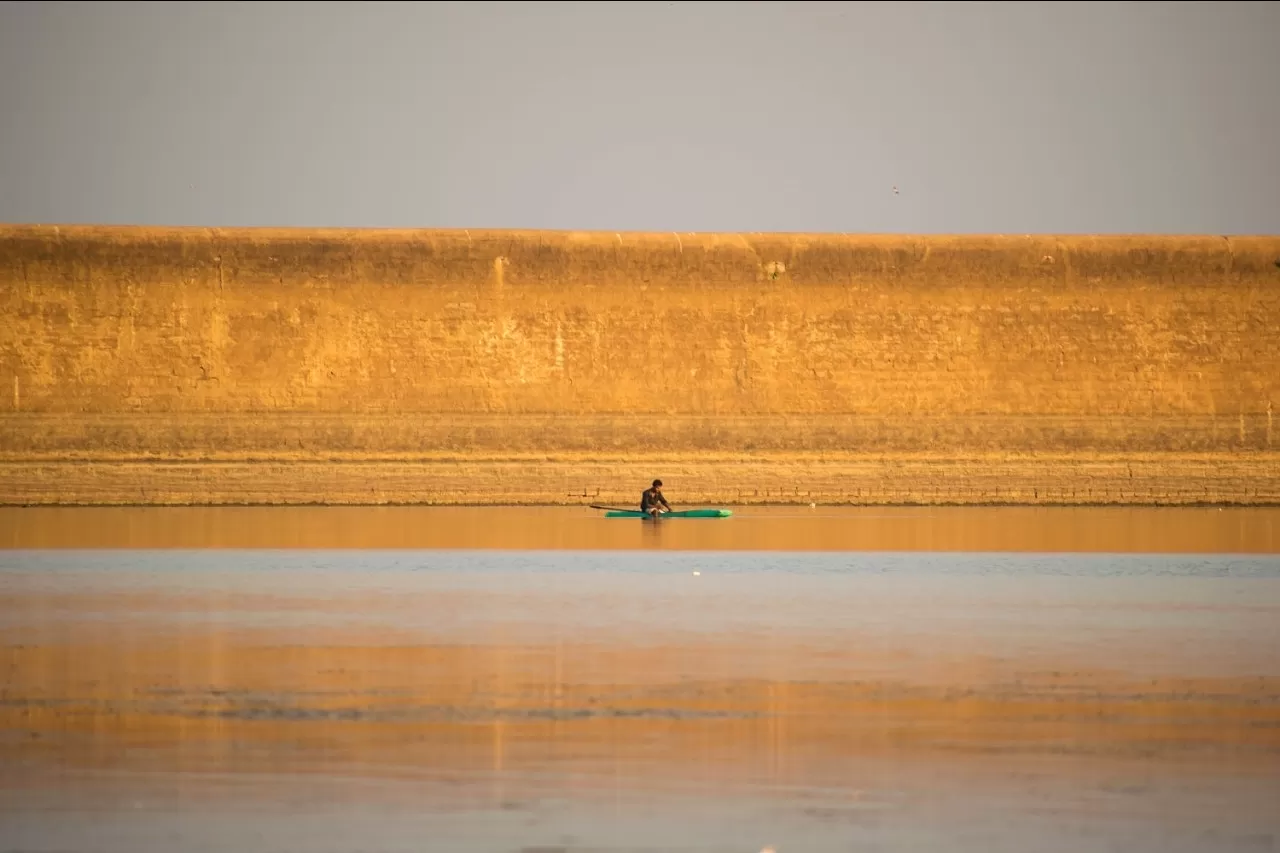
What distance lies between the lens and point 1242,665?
8.07 m

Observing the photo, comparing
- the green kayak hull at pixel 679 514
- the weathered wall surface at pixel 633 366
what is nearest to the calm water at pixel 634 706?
the green kayak hull at pixel 679 514

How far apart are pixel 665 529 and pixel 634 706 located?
10792 mm

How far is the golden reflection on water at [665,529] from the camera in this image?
15.2 meters

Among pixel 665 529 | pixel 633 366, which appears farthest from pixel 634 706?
pixel 633 366

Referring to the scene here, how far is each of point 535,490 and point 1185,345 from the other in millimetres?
7346

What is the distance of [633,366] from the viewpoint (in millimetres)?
21594

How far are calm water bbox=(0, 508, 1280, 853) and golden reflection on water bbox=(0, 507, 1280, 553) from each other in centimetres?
197

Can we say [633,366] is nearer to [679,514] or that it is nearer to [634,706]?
Answer: [679,514]

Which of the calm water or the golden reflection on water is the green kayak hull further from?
the calm water

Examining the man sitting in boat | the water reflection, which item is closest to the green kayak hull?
the man sitting in boat

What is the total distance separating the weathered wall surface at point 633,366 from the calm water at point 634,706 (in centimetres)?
802

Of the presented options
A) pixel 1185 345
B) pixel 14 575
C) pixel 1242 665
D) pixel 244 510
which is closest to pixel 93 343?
pixel 244 510

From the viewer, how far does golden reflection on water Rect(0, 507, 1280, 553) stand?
15.2m

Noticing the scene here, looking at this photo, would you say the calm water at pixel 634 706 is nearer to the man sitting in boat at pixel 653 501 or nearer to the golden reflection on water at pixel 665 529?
the golden reflection on water at pixel 665 529
